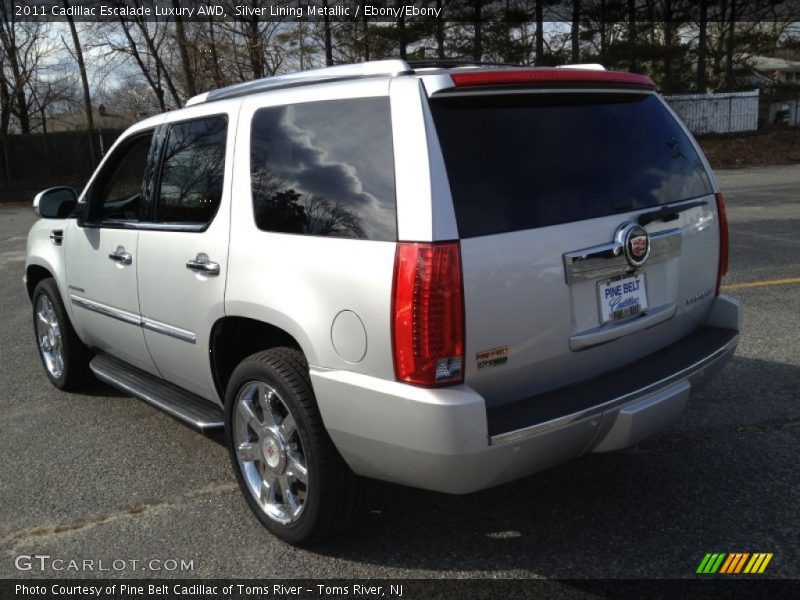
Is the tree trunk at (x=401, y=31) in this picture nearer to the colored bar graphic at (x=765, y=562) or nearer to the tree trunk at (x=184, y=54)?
the tree trunk at (x=184, y=54)

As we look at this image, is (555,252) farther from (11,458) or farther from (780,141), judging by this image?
(780,141)

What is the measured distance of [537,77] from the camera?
2930mm

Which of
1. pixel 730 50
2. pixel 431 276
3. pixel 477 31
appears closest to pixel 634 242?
pixel 431 276

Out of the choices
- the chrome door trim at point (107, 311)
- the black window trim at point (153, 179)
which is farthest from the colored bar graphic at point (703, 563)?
the chrome door trim at point (107, 311)

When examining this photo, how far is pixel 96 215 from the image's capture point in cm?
468

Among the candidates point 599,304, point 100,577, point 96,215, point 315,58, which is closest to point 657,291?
point 599,304

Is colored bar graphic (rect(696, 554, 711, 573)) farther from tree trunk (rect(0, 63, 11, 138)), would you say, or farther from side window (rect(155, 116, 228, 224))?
tree trunk (rect(0, 63, 11, 138))

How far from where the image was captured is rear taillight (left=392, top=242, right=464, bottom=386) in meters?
2.57

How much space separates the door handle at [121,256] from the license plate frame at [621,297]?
2507 mm

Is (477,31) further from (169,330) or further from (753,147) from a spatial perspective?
(169,330)

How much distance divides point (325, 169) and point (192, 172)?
1.07 meters

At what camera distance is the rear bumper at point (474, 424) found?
258 centimetres

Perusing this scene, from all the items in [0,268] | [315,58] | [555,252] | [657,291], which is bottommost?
[0,268]

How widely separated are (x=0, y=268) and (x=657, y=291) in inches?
420
